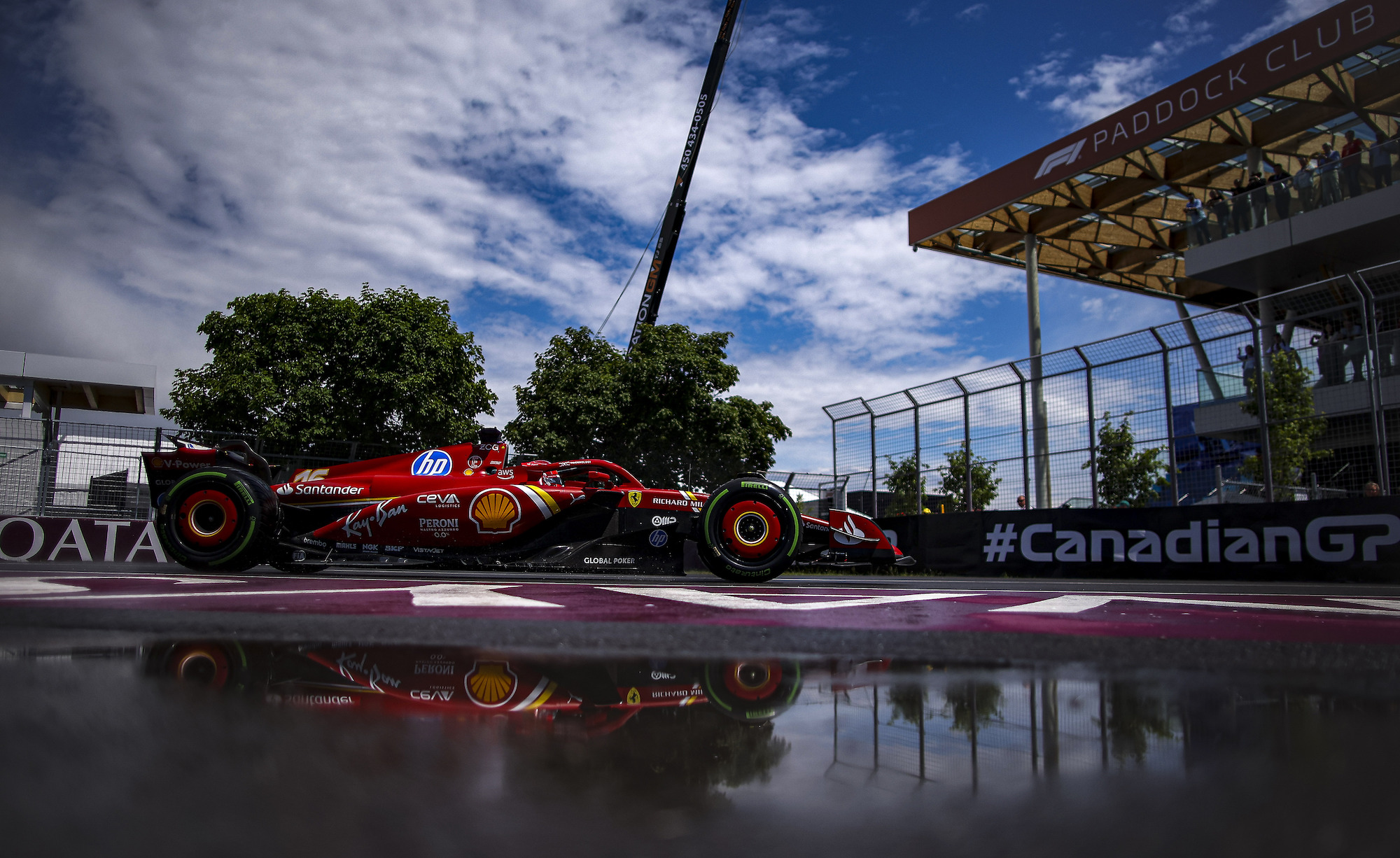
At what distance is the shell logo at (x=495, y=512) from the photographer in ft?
21.2

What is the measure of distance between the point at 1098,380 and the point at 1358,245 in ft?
35.6

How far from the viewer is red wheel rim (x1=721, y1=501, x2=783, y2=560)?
6.24 m

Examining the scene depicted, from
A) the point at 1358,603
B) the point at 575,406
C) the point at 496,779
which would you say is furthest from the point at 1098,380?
the point at 575,406

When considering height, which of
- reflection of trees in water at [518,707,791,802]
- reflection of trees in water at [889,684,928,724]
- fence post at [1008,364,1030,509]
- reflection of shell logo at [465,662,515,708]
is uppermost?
fence post at [1008,364,1030,509]

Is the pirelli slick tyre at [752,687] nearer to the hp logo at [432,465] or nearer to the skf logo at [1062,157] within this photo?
the hp logo at [432,465]

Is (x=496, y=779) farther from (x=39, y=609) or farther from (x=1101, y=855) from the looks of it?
(x=39, y=609)

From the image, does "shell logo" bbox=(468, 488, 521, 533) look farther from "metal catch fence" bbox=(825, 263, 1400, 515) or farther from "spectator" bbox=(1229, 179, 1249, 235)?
"spectator" bbox=(1229, 179, 1249, 235)

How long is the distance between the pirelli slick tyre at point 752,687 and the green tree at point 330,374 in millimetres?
19808

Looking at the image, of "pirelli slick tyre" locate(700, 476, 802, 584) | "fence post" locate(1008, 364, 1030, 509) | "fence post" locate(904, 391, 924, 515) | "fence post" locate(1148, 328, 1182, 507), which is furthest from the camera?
"fence post" locate(904, 391, 924, 515)

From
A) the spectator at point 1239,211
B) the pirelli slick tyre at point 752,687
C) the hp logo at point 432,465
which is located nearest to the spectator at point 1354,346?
the hp logo at point 432,465

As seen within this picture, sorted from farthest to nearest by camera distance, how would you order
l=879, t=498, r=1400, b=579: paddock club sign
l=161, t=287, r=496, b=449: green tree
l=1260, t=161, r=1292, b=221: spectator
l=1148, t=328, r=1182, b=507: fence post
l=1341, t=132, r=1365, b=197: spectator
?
l=161, t=287, r=496, b=449: green tree → l=1260, t=161, r=1292, b=221: spectator → l=1341, t=132, r=1365, b=197: spectator → l=1148, t=328, r=1182, b=507: fence post → l=879, t=498, r=1400, b=579: paddock club sign

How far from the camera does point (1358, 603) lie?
4289mm

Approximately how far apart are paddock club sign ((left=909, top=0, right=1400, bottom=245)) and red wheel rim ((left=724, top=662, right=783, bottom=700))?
18.1 metres

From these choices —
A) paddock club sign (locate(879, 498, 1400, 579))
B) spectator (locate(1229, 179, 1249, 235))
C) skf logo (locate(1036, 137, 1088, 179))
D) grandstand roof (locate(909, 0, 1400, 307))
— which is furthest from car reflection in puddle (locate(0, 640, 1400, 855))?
spectator (locate(1229, 179, 1249, 235))
